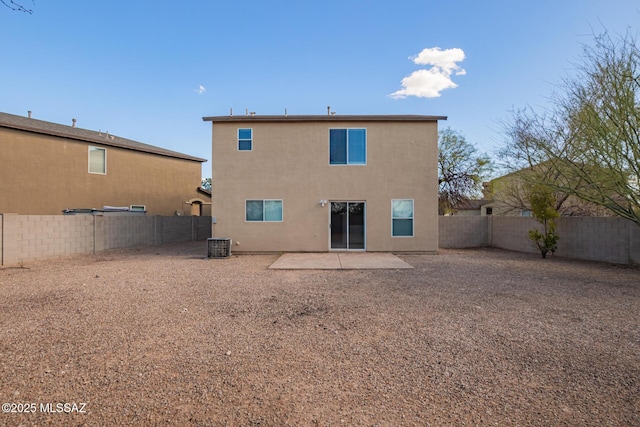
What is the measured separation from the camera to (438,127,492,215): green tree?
19.9 metres

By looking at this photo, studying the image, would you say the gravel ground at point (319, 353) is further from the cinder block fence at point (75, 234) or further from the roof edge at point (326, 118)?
the roof edge at point (326, 118)

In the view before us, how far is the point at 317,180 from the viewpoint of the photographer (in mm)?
11352

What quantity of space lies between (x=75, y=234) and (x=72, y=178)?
17.4ft

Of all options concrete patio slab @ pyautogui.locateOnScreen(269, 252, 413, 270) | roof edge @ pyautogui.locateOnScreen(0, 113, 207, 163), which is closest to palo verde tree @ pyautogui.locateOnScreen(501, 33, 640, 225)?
concrete patio slab @ pyautogui.locateOnScreen(269, 252, 413, 270)

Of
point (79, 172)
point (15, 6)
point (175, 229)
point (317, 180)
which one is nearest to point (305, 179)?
point (317, 180)

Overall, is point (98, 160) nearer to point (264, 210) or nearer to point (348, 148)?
point (264, 210)

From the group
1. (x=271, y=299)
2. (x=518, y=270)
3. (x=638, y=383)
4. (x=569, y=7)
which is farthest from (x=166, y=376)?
(x=569, y=7)

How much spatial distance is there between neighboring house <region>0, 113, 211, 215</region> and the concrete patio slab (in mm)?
11575

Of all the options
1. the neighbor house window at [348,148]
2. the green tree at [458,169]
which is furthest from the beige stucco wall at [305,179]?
the green tree at [458,169]

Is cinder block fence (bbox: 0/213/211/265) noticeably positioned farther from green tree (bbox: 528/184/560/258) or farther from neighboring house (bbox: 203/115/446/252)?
green tree (bbox: 528/184/560/258)

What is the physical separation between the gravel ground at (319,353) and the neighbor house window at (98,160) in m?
11.0

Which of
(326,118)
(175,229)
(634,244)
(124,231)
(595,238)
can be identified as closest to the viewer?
(634,244)

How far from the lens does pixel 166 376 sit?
Answer: 9.00ft

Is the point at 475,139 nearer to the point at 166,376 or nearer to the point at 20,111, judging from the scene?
the point at 166,376
